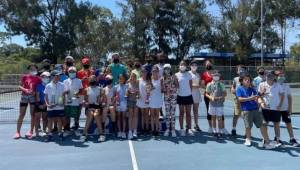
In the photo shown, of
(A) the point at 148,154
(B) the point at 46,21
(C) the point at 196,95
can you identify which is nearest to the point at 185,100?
(C) the point at 196,95

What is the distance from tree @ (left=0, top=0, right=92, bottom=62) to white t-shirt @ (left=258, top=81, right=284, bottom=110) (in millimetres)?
44622

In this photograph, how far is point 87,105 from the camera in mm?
11781

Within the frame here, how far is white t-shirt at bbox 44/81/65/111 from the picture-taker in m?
11.5

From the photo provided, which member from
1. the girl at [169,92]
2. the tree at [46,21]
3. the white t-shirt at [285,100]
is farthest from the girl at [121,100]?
the tree at [46,21]

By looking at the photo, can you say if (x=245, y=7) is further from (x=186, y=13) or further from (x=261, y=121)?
(x=261, y=121)

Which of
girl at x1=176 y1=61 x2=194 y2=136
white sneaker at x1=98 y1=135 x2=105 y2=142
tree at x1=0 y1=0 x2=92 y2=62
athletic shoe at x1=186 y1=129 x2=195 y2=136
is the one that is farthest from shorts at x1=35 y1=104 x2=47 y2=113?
tree at x1=0 y1=0 x2=92 y2=62

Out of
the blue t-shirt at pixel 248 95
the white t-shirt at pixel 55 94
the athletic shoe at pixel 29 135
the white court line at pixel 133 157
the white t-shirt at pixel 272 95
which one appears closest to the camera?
the white court line at pixel 133 157

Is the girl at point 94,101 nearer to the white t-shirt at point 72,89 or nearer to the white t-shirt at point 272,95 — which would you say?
the white t-shirt at point 72,89

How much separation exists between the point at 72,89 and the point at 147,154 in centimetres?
307

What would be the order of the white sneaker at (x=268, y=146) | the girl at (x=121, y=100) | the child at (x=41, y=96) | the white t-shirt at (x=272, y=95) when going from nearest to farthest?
the white sneaker at (x=268, y=146) → the white t-shirt at (x=272, y=95) → the girl at (x=121, y=100) → the child at (x=41, y=96)

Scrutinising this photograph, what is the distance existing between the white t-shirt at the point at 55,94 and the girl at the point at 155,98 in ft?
7.32

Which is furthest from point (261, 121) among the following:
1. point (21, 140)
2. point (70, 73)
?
point (21, 140)

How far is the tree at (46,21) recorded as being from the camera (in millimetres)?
53219

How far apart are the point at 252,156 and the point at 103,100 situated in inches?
160
